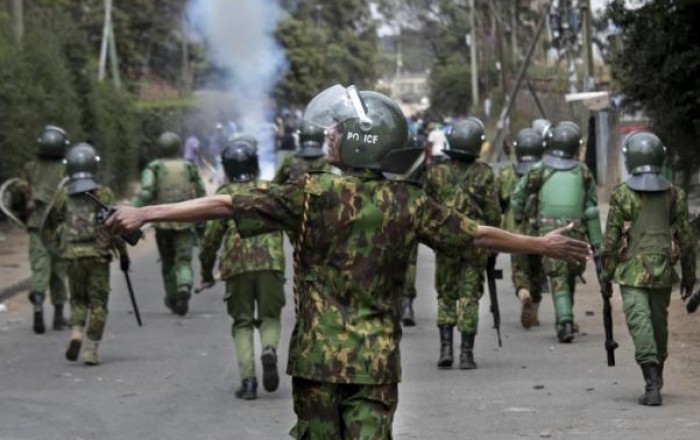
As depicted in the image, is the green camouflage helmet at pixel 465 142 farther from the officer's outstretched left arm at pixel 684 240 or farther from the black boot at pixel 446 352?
the officer's outstretched left arm at pixel 684 240

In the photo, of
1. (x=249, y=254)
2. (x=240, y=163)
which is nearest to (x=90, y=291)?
(x=240, y=163)

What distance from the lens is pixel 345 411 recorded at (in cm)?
630

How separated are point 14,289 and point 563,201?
27.3ft

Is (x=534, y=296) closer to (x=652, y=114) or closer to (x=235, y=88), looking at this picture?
(x=652, y=114)

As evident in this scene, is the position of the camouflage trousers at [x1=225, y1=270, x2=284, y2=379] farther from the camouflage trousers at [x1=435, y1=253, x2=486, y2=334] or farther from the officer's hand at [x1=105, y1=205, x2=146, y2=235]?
the officer's hand at [x1=105, y1=205, x2=146, y2=235]

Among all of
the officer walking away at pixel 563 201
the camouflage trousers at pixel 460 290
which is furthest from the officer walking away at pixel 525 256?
the camouflage trousers at pixel 460 290

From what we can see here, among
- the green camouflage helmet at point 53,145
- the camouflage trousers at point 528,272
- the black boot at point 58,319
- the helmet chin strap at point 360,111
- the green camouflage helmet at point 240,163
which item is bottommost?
the black boot at point 58,319

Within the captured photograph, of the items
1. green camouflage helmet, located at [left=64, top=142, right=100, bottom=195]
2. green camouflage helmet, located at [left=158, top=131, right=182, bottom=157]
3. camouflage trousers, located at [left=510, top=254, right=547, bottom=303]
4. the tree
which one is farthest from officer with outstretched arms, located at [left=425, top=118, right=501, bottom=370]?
the tree

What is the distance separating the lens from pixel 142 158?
136 ft

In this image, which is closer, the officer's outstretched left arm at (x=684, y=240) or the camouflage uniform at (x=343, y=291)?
the camouflage uniform at (x=343, y=291)

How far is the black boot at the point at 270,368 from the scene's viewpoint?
10812 millimetres

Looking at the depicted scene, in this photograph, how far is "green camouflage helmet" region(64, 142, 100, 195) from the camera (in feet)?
42.3

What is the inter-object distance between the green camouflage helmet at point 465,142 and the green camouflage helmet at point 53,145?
4584mm

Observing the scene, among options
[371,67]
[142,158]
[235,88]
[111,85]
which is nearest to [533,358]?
[111,85]
